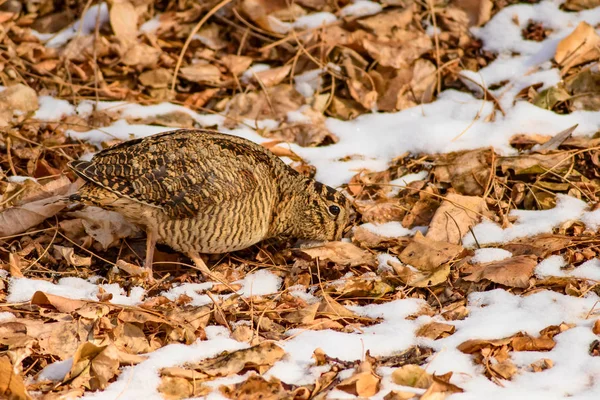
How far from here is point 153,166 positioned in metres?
4.71

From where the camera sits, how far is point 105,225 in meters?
5.17

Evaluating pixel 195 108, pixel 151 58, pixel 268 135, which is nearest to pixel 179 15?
pixel 151 58

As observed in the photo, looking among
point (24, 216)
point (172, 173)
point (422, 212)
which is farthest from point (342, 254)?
point (24, 216)

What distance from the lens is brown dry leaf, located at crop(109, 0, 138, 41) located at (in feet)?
22.3

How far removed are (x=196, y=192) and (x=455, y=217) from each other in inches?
71.9

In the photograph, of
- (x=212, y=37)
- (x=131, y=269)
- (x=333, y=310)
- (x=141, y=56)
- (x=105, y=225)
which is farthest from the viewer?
(x=212, y=37)

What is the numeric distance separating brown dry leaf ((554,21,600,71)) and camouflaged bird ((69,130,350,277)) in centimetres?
253

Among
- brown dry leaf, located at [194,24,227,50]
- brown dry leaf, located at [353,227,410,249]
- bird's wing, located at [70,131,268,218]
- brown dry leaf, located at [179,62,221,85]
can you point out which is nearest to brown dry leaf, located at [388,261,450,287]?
brown dry leaf, located at [353,227,410,249]

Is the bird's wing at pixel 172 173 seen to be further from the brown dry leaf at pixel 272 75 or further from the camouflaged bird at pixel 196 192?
the brown dry leaf at pixel 272 75

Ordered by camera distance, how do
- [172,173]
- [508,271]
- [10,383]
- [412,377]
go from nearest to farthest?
[10,383]
[412,377]
[508,271]
[172,173]

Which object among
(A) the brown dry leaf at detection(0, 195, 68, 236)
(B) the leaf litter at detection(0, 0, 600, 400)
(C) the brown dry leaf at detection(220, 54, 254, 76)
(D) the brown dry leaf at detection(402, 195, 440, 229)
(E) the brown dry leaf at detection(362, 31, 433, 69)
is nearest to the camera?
(B) the leaf litter at detection(0, 0, 600, 400)

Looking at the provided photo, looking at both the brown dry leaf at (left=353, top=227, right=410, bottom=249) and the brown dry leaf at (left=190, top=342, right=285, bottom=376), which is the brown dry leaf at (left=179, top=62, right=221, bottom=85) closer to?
the brown dry leaf at (left=353, top=227, right=410, bottom=249)

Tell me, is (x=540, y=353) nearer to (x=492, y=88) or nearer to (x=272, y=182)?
(x=272, y=182)

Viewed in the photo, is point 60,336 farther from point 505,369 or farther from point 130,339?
point 505,369
